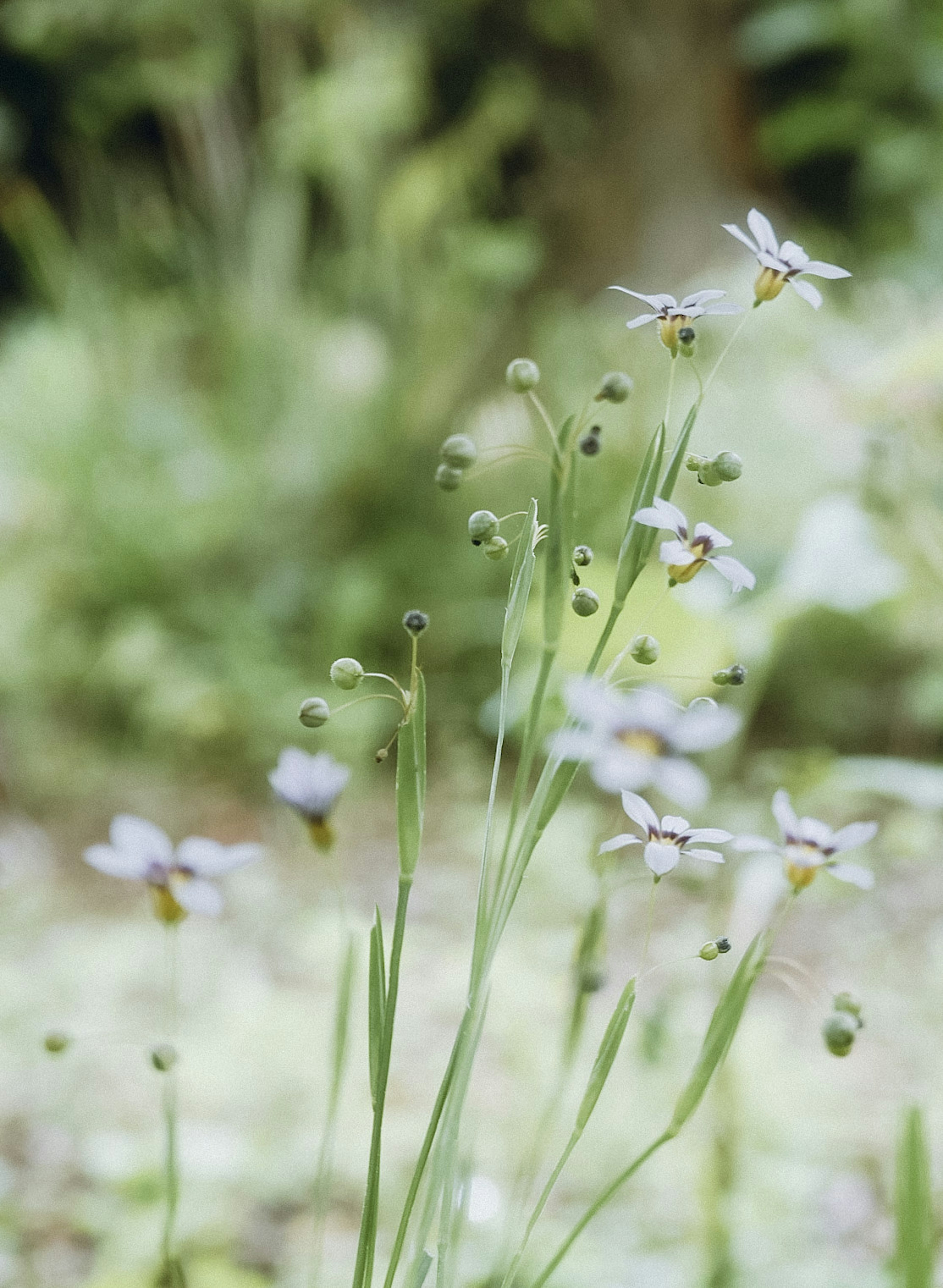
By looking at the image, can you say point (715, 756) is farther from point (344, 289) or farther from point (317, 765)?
point (344, 289)

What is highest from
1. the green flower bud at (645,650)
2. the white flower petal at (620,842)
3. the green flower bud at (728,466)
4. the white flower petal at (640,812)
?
the green flower bud at (728,466)

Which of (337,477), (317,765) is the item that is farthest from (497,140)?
(317,765)

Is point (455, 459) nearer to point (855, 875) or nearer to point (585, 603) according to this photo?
point (585, 603)

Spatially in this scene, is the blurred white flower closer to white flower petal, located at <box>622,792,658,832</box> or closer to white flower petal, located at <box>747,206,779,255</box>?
white flower petal, located at <box>622,792,658,832</box>

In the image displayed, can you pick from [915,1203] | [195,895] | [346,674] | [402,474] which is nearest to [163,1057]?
[195,895]

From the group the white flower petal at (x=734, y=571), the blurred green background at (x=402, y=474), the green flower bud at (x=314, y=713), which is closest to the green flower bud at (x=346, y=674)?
the green flower bud at (x=314, y=713)

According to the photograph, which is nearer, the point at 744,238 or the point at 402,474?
the point at 744,238

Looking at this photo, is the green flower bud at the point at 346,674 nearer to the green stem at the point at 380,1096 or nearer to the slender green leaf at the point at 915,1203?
the green stem at the point at 380,1096

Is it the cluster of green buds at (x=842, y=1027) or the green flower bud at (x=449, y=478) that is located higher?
the green flower bud at (x=449, y=478)
